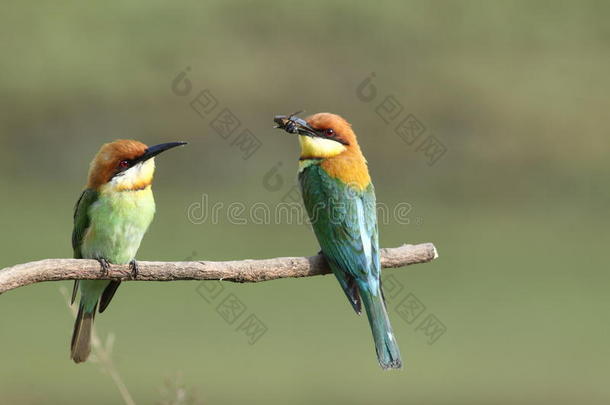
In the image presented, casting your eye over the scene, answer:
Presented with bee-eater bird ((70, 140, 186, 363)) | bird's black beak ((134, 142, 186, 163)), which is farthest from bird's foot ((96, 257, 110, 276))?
bird's black beak ((134, 142, 186, 163))

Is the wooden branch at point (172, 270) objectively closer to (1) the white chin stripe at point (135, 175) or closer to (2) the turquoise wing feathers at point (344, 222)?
(2) the turquoise wing feathers at point (344, 222)

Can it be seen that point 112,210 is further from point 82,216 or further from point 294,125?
point 294,125

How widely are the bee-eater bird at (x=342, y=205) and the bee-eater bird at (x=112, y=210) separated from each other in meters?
0.49

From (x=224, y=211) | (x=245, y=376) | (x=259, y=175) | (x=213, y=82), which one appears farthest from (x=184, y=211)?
(x=245, y=376)

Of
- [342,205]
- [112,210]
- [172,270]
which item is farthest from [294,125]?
[172,270]

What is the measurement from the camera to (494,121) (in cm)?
1009

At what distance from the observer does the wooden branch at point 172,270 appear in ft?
10.5

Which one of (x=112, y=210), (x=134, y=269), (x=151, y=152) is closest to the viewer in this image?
(x=134, y=269)

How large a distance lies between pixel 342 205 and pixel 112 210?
77 centimetres

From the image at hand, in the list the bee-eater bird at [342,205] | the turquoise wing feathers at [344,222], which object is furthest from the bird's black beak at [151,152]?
the turquoise wing feathers at [344,222]

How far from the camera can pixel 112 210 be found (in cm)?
391

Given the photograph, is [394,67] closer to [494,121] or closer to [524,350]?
[494,121]

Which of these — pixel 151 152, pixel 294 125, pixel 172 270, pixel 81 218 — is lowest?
pixel 172 270

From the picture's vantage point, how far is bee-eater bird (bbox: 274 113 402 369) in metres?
3.82
